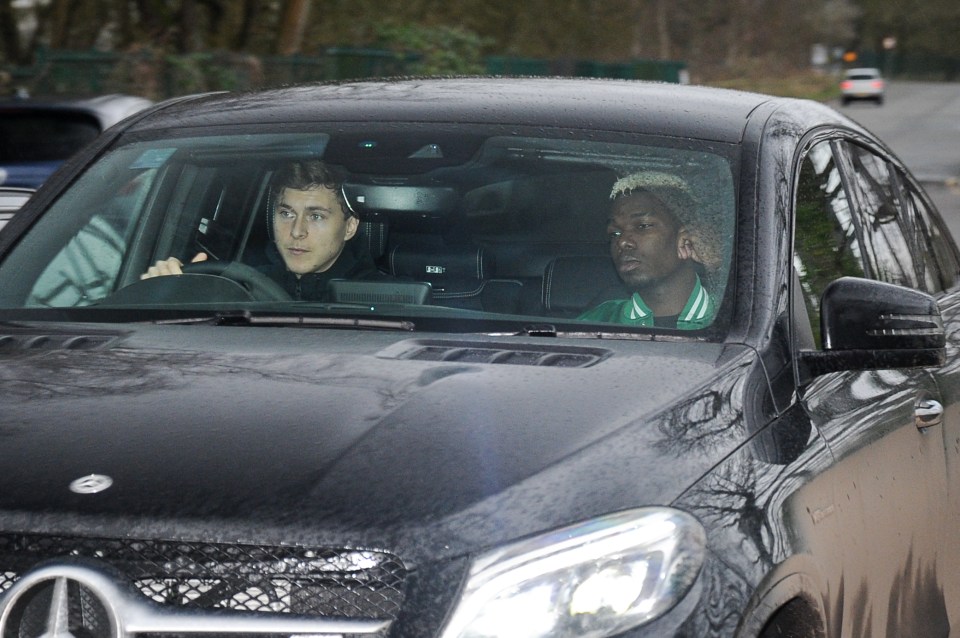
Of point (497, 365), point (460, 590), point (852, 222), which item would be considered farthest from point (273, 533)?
point (852, 222)

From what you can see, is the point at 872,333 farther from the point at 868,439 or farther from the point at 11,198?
the point at 11,198

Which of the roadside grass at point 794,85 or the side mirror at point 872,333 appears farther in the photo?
the roadside grass at point 794,85

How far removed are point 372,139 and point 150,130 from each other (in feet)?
2.14

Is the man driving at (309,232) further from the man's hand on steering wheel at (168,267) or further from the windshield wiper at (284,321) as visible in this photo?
the windshield wiper at (284,321)

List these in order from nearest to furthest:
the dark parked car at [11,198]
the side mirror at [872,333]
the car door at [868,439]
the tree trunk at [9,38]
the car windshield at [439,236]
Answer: the car door at [868,439] < the side mirror at [872,333] < the car windshield at [439,236] < the dark parked car at [11,198] < the tree trunk at [9,38]

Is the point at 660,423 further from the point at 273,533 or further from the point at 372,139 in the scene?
the point at 372,139

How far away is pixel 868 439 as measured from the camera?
3234mm

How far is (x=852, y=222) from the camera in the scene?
4.01 m

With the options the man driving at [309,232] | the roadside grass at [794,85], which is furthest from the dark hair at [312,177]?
the roadside grass at [794,85]

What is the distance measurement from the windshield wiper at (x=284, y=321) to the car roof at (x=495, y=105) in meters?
0.67

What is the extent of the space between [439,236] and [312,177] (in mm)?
380

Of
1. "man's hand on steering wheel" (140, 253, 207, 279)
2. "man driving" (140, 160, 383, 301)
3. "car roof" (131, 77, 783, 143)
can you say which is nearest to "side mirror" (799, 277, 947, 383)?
"car roof" (131, 77, 783, 143)

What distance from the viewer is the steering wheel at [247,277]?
371 centimetres

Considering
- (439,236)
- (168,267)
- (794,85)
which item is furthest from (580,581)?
(794,85)
